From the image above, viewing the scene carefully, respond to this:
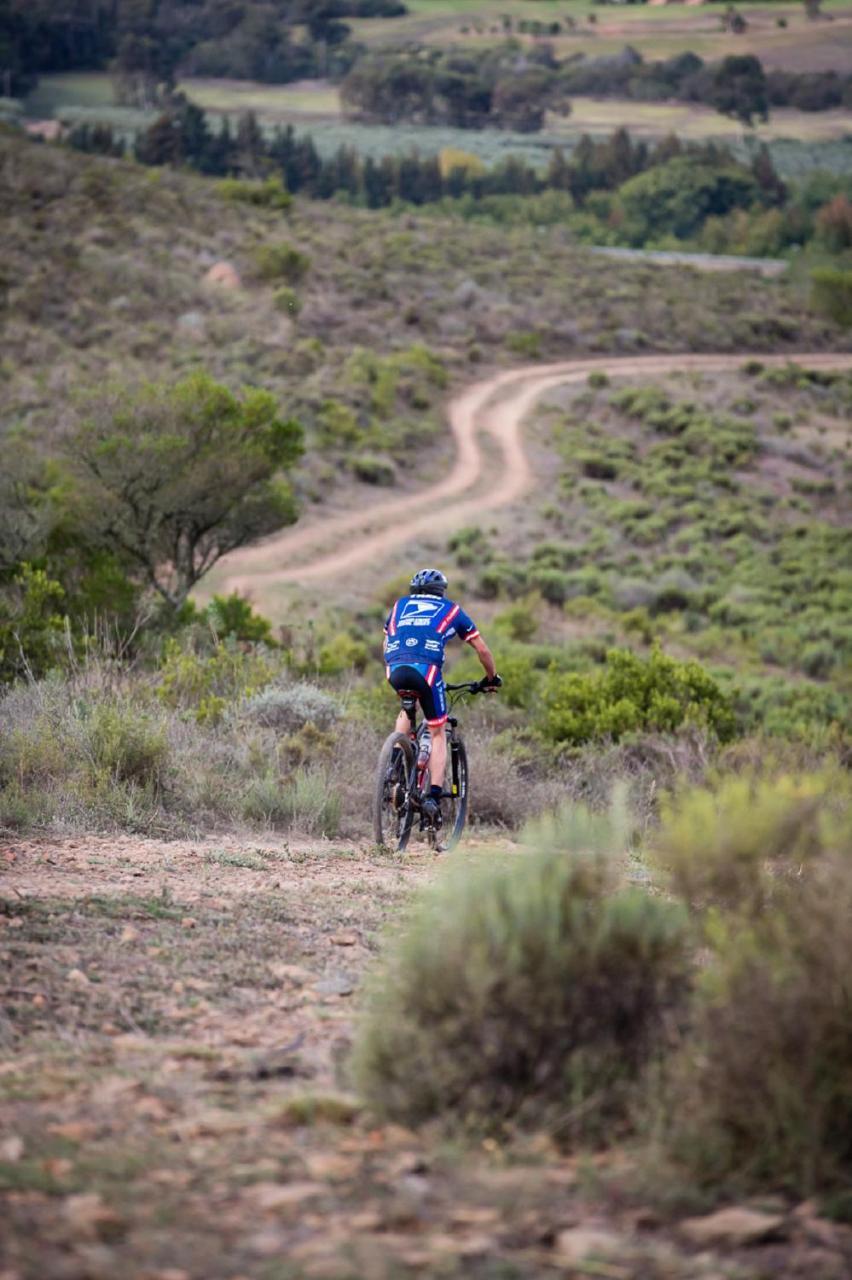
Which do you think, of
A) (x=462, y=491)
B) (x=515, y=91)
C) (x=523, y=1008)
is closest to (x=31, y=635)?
(x=523, y=1008)

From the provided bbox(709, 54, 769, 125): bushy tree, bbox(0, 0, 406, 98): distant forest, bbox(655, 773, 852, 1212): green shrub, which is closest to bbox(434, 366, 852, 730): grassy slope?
bbox(655, 773, 852, 1212): green shrub

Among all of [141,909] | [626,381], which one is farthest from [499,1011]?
[626,381]

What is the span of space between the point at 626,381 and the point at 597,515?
13.8 metres

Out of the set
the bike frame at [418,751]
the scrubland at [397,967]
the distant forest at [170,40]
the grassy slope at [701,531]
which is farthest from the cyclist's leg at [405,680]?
the distant forest at [170,40]

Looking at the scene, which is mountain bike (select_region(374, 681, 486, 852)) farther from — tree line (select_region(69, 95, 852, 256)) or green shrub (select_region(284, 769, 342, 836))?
tree line (select_region(69, 95, 852, 256))

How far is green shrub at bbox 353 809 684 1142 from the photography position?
3.82m

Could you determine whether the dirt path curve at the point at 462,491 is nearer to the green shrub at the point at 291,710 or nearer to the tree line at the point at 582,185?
the green shrub at the point at 291,710

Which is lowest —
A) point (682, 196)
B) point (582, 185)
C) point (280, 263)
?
point (280, 263)

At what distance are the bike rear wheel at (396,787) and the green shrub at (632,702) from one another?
4.49 metres

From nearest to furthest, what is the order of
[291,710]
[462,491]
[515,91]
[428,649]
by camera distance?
1. [428,649]
2. [291,710]
3. [462,491]
4. [515,91]

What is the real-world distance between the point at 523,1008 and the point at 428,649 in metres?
4.94

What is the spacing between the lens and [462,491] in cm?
3216

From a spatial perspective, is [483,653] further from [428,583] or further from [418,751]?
[418,751]

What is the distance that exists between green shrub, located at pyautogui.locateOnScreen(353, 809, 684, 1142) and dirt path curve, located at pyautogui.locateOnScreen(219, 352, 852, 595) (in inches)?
633
